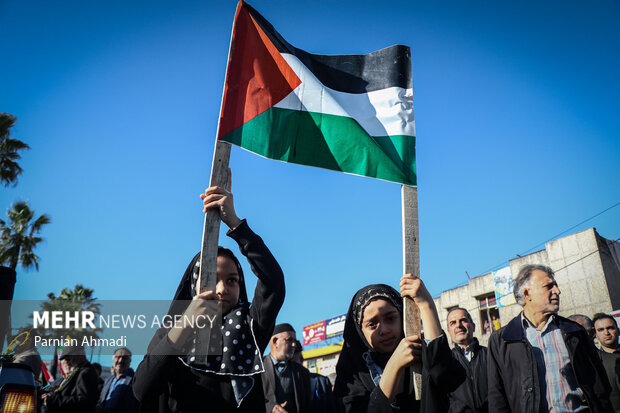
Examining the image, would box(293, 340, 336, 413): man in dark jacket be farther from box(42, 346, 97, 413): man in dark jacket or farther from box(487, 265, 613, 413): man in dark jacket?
box(42, 346, 97, 413): man in dark jacket

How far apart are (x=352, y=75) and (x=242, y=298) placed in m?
1.99

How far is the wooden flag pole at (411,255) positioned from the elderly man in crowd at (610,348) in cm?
357

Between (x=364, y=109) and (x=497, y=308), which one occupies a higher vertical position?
(x=497, y=308)

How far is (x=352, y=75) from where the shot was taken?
371 cm

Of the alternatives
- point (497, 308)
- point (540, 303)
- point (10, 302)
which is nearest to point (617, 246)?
point (497, 308)

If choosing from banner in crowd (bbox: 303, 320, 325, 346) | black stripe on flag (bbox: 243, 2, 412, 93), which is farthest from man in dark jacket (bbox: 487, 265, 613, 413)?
banner in crowd (bbox: 303, 320, 325, 346)

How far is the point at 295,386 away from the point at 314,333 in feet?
124

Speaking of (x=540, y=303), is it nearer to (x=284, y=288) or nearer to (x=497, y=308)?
(x=284, y=288)

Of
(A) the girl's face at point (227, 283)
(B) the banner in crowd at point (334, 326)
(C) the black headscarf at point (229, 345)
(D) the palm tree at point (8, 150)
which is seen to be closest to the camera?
(C) the black headscarf at point (229, 345)

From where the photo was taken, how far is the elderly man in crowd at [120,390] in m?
6.96

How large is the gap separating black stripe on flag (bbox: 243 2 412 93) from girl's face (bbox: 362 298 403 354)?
172 centimetres

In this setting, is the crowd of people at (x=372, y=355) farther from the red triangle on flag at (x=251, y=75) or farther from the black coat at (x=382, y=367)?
the red triangle on flag at (x=251, y=75)

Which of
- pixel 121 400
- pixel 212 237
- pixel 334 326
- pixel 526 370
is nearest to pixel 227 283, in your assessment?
pixel 212 237

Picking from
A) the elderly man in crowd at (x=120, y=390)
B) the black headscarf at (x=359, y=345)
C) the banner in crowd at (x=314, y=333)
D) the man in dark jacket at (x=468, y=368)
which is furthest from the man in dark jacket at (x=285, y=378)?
the banner in crowd at (x=314, y=333)
